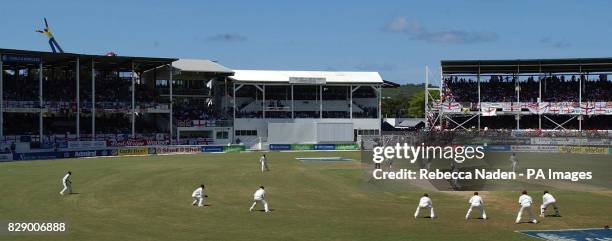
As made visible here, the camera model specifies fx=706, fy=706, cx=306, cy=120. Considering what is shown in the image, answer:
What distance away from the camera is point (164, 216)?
27672mm

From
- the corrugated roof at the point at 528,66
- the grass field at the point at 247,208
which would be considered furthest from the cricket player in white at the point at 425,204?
the corrugated roof at the point at 528,66

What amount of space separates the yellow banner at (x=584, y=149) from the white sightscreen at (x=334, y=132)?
2619cm

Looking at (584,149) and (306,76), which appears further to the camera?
(306,76)

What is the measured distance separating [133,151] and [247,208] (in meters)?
43.8

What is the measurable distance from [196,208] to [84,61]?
51.1 meters

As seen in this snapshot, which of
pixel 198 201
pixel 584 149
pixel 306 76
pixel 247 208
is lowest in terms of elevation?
pixel 247 208

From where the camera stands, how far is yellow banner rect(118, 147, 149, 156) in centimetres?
7063

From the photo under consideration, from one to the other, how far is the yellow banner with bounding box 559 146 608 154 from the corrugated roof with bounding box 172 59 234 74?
128ft

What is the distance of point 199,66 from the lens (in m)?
87.4

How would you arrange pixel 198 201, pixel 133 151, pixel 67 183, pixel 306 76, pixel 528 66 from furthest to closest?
pixel 306 76 → pixel 528 66 → pixel 133 151 → pixel 67 183 → pixel 198 201

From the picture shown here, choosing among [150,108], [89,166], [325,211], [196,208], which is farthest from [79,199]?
[150,108]

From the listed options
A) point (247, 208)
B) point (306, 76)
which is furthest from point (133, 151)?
point (247, 208)

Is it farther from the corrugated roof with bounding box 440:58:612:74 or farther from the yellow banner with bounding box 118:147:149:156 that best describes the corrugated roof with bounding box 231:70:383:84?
the yellow banner with bounding box 118:147:149:156

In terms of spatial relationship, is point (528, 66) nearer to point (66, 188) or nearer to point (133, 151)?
point (133, 151)
